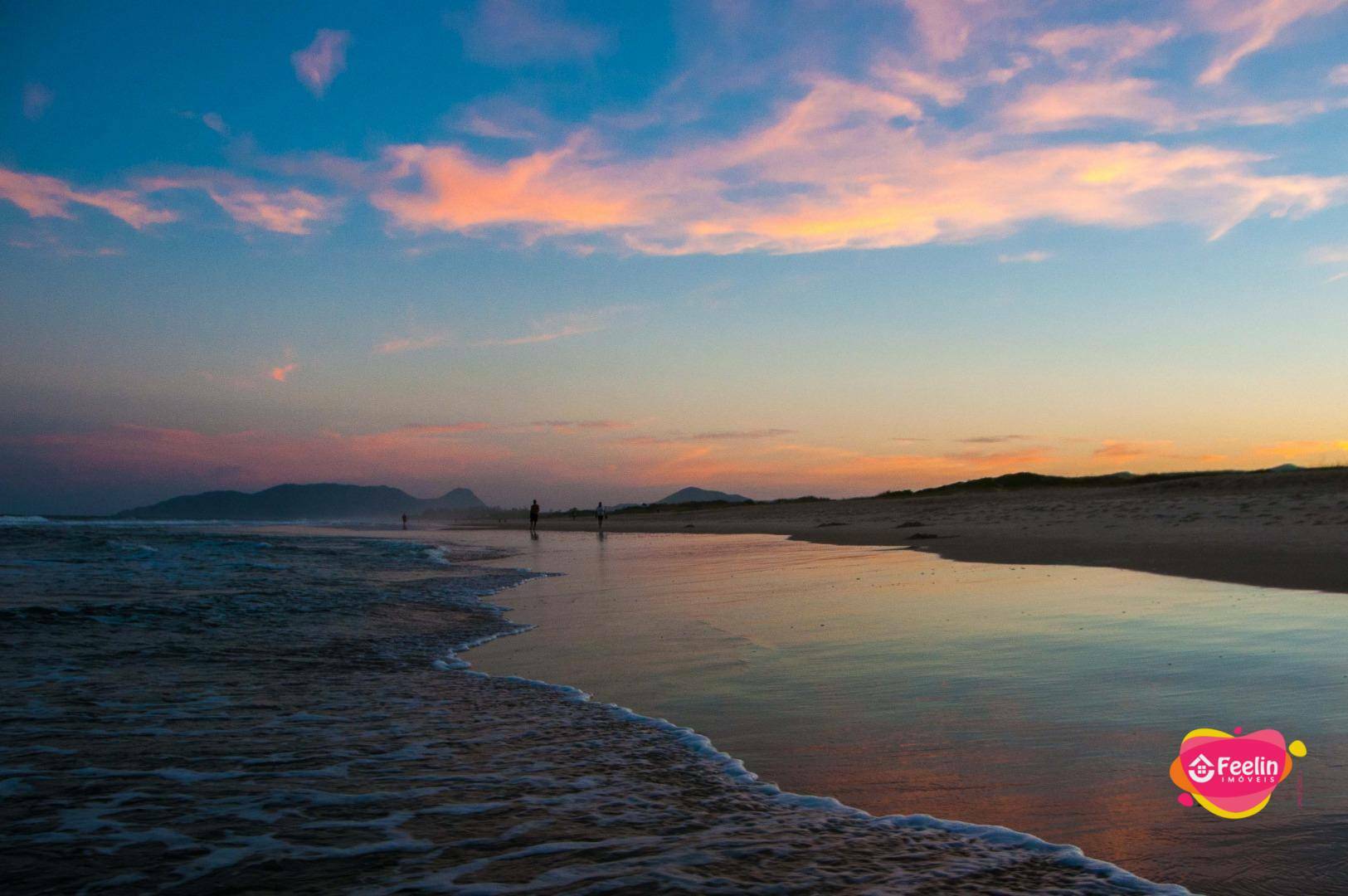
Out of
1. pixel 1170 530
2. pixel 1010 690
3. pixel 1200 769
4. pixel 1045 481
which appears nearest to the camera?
pixel 1200 769

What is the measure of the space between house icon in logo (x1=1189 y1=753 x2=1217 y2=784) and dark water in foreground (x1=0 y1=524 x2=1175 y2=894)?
1.21m

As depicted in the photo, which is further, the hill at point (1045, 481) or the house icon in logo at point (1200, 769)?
the hill at point (1045, 481)

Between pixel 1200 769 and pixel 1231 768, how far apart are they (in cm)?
16

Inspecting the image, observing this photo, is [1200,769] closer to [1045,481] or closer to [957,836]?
[957,836]

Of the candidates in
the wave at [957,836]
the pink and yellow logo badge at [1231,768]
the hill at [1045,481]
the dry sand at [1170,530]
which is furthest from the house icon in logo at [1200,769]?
the hill at [1045,481]

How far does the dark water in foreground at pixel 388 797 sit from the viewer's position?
3.20m

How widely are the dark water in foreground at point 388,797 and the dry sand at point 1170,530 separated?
9906 millimetres

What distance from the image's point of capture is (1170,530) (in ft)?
66.7

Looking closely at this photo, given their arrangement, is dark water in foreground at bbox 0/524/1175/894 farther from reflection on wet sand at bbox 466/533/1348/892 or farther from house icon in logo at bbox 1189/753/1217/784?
house icon in logo at bbox 1189/753/1217/784

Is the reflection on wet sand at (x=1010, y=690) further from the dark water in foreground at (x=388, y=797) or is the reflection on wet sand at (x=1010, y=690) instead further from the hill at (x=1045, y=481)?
the hill at (x=1045, y=481)

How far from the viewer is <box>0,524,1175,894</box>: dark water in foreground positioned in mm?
3203

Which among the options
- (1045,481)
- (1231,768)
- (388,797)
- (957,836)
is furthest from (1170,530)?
(1045,481)

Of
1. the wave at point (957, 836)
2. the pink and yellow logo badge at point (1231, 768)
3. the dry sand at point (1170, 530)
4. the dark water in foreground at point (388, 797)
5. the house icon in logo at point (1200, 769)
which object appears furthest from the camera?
the dry sand at point (1170, 530)

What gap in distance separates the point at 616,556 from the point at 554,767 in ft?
63.6
